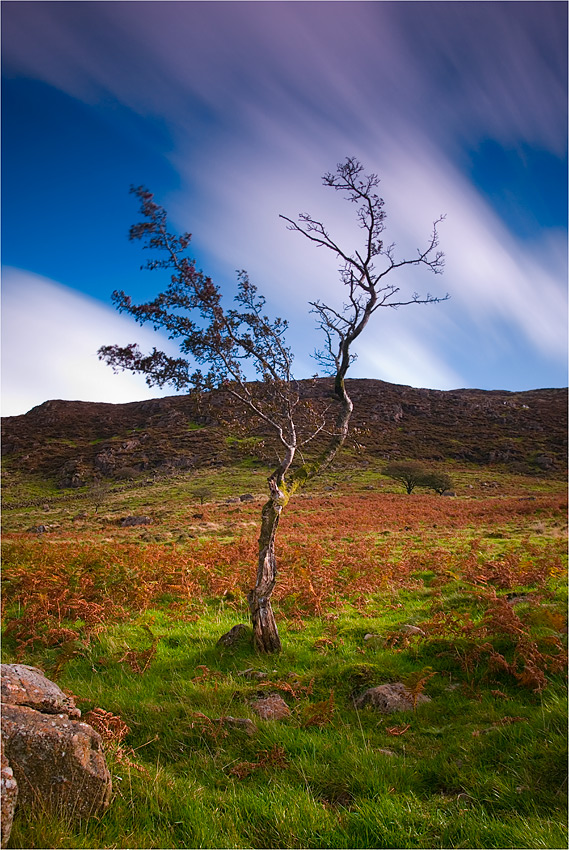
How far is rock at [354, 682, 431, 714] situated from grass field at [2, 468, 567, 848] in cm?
12

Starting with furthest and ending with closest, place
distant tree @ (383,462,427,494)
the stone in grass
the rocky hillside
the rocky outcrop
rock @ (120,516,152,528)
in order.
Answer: the rocky hillside
distant tree @ (383,462,427,494)
rock @ (120,516,152,528)
the stone in grass
the rocky outcrop

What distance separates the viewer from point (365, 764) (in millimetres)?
4285

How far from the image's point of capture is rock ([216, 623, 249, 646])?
7.84m

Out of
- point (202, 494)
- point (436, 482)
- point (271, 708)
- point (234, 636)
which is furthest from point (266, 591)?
point (436, 482)

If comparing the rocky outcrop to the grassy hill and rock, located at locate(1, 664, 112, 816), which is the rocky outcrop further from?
the grassy hill

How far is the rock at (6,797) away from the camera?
2.81m

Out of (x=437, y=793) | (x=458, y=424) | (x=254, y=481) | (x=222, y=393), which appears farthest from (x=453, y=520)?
(x=458, y=424)

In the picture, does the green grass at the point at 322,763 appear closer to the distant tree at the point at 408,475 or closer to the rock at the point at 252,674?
the rock at the point at 252,674

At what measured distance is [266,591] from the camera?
25.3ft

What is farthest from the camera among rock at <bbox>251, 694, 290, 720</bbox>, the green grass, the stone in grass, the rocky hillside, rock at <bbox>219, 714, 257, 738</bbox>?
the rocky hillside

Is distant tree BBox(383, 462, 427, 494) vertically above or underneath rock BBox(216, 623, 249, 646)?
above

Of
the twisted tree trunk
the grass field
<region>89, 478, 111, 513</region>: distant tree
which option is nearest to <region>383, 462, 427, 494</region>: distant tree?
<region>89, 478, 111, 513</region>: distant tree

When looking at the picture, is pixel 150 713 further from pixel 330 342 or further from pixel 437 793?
pixel 330 342

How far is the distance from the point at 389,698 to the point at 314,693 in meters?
1.05
